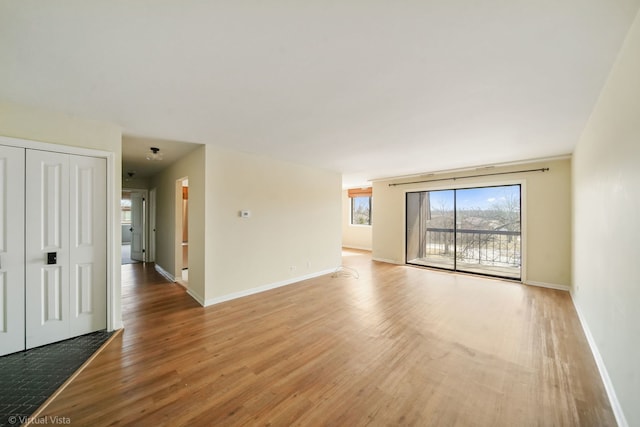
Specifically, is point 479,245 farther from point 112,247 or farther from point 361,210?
point 112,247

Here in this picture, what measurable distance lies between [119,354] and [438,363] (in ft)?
10.3

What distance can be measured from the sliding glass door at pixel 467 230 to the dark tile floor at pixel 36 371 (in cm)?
650

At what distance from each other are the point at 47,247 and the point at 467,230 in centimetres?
725

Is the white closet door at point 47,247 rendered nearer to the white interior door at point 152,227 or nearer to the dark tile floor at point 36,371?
the dark tile floor at point 36,371

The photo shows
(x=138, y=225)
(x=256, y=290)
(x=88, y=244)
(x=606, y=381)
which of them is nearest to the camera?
(x=606, y=381)

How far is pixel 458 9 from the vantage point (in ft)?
3.94

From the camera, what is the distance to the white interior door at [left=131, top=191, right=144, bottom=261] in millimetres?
6699

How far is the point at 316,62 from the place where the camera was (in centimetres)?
163

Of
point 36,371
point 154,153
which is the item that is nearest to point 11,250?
point 36,371

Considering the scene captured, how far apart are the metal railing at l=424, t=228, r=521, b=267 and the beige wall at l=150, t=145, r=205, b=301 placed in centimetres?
562

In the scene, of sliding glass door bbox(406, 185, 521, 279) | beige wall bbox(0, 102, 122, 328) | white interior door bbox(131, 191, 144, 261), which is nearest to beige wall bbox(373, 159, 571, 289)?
sliding glass door bbox(406, 185, 521, 279)

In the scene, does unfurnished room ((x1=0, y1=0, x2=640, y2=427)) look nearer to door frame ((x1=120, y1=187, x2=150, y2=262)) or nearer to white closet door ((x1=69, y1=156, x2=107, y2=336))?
white closet door ((x1=69, y1=156, x2=107, y2=336))

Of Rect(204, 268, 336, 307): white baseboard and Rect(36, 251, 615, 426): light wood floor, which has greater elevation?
Rect(204, 268, 336, 307): white baseboard

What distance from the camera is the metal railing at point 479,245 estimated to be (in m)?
5.16
